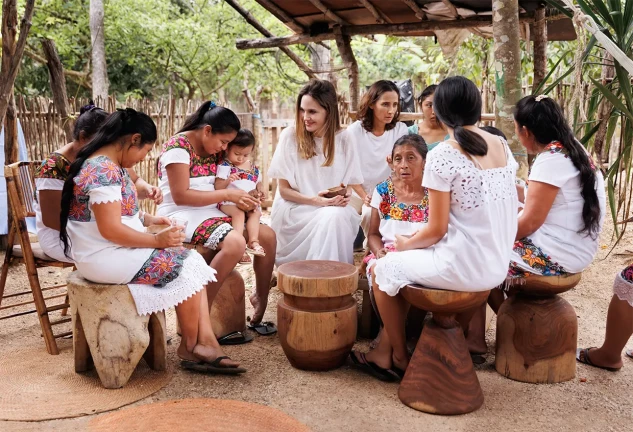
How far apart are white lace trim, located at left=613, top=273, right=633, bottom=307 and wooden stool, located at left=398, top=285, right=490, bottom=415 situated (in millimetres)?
961

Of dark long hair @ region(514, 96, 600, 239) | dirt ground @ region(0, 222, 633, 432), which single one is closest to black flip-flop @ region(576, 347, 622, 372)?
dirt ground @ region(0, 222, 633, 432)

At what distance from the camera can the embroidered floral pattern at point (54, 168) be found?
3703mm

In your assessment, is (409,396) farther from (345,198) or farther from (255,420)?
(345,198)

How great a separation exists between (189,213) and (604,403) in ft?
8.76

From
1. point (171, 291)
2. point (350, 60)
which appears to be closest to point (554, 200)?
point (171, 291)

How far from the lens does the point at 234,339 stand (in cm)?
405

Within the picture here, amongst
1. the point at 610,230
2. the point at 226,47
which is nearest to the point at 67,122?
the point at 610,230

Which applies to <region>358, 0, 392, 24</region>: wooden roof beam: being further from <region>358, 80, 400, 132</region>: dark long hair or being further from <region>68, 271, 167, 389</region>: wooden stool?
<region>68, 271, 167, 389</region>: wooden stool

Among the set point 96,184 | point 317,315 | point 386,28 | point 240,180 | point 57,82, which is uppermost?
point 386,28

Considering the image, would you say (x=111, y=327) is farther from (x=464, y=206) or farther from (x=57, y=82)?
(x=57, y=82)

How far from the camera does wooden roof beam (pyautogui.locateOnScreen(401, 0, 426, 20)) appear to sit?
5.51 metres

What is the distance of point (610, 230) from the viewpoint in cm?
716

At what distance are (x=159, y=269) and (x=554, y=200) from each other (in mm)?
2178

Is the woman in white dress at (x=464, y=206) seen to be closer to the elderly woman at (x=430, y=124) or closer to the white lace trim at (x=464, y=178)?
the white lace trim at (x=464, y=178)
